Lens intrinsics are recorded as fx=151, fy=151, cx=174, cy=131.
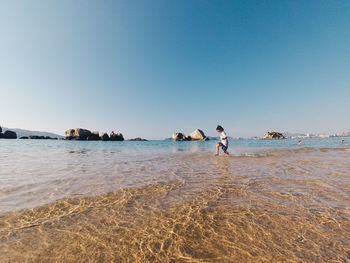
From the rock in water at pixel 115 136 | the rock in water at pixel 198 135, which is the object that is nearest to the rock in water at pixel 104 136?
the rock in water at pixel 115 136

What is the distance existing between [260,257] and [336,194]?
3703mm

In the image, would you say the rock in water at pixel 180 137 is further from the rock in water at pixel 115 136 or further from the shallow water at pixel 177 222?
the shallow water at pixel 177 222

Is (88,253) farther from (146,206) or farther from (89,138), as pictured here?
(89,138)

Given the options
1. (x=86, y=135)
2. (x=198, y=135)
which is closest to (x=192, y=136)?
(x=198, y=135)

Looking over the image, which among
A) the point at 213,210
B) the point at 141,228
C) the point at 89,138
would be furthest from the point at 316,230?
the point at 89,138

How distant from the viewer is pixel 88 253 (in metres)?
2.03

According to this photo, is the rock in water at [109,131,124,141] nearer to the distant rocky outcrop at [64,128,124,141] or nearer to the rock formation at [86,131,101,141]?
the distant rocky outcrop at [64,128,124,141]

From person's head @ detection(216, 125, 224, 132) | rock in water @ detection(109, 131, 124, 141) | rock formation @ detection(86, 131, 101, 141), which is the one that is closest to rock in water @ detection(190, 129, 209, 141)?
rock in water @ detection(109, 131, 124, 141)

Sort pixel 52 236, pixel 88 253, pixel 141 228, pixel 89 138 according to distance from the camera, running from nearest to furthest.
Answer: pixel 88 253 < pixel 52 236 < pixel 141 228 < pixel 89 138

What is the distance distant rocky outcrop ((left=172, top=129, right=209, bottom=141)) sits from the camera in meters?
94.9

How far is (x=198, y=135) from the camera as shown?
98.1 meters

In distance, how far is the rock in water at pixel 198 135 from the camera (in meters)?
→ 97.2

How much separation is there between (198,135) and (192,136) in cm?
457

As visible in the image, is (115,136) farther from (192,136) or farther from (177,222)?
(177,222)
